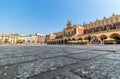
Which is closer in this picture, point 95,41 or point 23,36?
point 95,41

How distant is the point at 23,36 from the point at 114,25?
65717 millimetres

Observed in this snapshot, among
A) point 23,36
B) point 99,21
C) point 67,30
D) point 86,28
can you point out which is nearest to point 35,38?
point 23,36

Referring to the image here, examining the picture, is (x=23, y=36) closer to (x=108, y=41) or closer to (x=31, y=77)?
(x=108, y=41)

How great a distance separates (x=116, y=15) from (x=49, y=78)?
33828 mm

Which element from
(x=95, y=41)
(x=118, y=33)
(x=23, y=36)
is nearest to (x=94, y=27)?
Result: (x=118, y=33)

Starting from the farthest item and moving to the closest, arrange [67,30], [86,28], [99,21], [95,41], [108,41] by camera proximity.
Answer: [67,30] < [86,28] < [99,21] < [95,41] < [108,41]

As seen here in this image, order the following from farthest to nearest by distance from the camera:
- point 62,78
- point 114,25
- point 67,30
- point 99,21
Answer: point 67,30 < point 99,21 < point 114,25 < point 62,78

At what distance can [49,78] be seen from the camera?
618 millimetres

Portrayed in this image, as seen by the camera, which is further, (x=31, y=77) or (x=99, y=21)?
(x=99, y=21)

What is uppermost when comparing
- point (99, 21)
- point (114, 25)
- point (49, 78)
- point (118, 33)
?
point (99, 21)

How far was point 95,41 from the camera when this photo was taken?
52.6ft

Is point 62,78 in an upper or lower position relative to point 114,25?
lower

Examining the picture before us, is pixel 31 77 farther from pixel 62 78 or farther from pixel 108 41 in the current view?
pixel 108 41

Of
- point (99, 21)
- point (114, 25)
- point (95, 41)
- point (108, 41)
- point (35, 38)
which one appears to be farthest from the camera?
point (35, 38)
